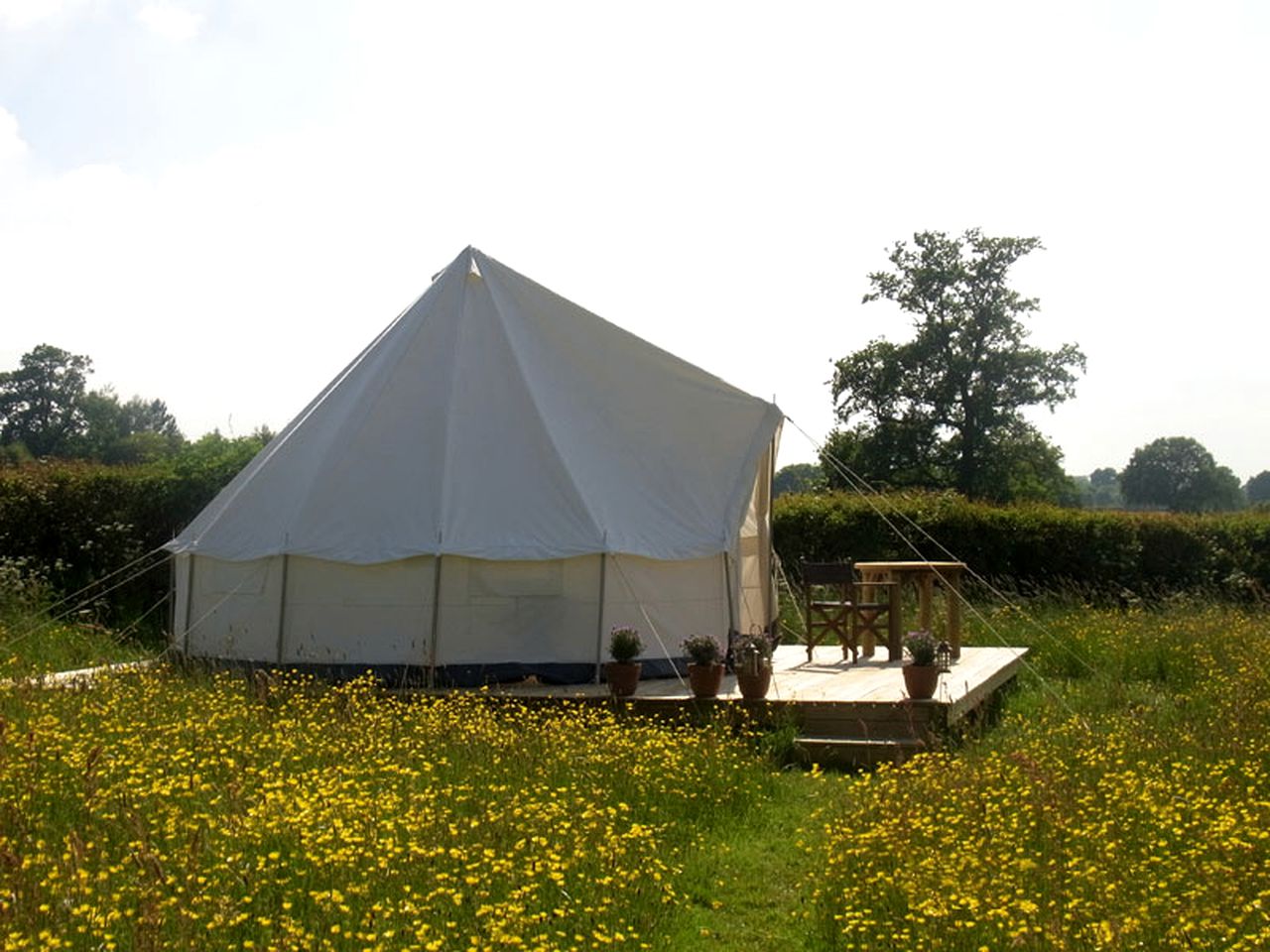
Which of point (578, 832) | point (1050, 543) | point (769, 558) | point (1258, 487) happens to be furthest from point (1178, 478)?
point (578, 832)

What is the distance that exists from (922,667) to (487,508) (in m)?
3.59

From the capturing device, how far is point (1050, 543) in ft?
58.3

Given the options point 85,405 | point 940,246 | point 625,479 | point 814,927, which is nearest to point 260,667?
point 625,479

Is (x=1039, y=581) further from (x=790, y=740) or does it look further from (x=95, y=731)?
(x=95, y=731)

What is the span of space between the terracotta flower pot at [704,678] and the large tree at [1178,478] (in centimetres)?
5710

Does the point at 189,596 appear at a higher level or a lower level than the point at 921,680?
higher

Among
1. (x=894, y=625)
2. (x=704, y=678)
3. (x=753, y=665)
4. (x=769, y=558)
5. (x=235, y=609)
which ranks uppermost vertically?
(x=769, y=558)

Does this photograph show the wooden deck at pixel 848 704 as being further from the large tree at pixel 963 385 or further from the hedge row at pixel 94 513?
the large tree at pixel 963 385

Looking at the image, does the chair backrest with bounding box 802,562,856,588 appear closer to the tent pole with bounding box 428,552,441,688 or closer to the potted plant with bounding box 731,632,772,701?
the potted plant with bounding box 731,632,772,701

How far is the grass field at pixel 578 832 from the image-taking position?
4.64 metres

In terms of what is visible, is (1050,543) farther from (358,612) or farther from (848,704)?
(358,612)

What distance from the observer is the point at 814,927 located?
212 inches

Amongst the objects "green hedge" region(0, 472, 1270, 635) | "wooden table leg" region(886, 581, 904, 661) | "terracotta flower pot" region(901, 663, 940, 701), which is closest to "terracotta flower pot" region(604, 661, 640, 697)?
"terracotta flower pot" region(901, 663, 940, 701)

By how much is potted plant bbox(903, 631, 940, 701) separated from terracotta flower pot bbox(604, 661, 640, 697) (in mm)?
1979
